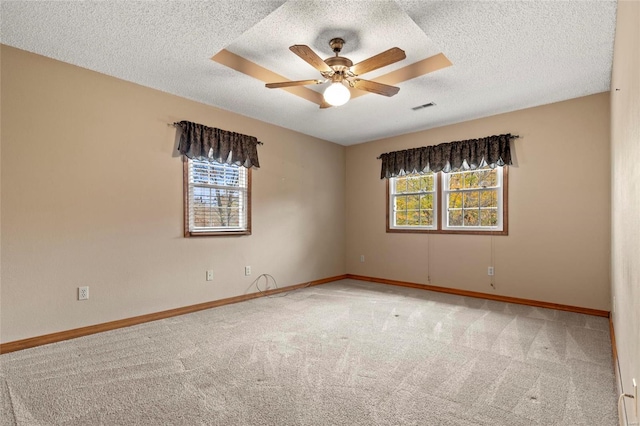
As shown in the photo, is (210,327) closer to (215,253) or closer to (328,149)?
(215,253)

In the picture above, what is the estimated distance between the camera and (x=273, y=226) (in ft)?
15.9

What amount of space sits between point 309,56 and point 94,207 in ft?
8.09

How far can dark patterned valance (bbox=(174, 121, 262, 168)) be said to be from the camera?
3.81m

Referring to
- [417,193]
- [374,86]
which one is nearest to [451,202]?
[417,193]

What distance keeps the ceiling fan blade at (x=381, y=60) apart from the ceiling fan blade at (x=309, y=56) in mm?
235

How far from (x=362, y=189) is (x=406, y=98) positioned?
2239mm

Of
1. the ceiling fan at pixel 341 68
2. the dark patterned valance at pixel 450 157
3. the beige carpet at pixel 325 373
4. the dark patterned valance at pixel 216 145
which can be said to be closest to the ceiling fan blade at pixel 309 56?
the ceiling fan at pixel 341 68

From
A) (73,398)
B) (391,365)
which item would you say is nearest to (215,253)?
(73,398)

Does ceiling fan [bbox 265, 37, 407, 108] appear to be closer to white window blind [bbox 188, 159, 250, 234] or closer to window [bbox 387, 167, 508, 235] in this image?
white window blind [bbox 188, 159, 250, 234]

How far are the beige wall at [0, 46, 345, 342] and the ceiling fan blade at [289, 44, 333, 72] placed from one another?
196cm

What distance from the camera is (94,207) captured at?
3.15m

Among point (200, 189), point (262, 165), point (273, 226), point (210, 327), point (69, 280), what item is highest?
point (262, 165)

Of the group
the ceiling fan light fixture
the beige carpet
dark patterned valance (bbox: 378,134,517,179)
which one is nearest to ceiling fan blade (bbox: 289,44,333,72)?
the ceiling fan light fixture

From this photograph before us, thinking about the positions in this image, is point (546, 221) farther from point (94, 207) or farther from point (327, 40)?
point (94, 207)
